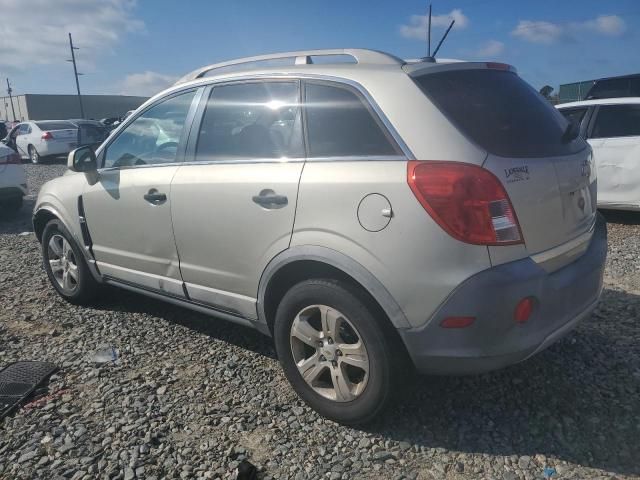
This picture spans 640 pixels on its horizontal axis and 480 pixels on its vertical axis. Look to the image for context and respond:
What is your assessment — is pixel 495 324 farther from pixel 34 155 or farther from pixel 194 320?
pixel 34 155

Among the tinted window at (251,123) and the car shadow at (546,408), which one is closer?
the car shadow at (546,408)

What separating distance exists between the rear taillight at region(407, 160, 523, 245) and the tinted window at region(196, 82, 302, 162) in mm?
810

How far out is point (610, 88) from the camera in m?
11.3

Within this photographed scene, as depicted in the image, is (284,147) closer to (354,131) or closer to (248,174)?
(248,174)

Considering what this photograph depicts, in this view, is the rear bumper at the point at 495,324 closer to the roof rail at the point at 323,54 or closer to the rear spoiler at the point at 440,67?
the rear spoiler at the point at 440,67

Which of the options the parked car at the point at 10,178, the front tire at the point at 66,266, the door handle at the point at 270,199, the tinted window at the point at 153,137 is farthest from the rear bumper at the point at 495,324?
the parked car at the point at 10,178

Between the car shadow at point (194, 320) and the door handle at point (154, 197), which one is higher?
the door handle at point (154, 197)

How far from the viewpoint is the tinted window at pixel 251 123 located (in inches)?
113

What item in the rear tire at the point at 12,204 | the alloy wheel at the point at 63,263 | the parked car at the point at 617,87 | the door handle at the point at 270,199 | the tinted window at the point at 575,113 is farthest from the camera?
the parked car at the point at 617,87

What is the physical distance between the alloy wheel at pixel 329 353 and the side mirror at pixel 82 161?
2.26 meters

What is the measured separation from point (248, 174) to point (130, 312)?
2.17 meters

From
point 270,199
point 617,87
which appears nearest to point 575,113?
point 617,87

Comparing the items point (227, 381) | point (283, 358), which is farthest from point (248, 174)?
point (227, 381)

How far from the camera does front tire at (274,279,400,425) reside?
8.12 feet
